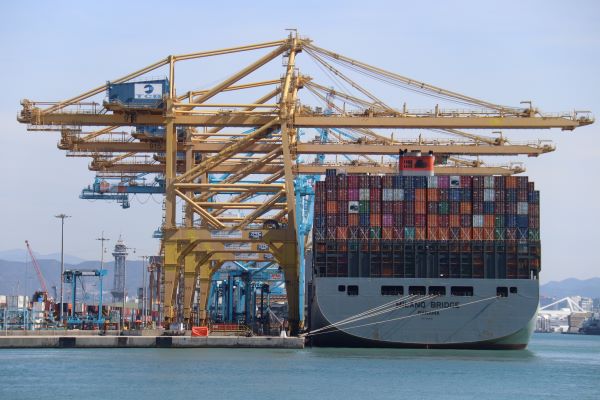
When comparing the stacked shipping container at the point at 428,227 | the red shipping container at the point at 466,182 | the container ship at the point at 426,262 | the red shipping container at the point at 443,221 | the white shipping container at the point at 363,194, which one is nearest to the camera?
the container ship at the point at 426,262

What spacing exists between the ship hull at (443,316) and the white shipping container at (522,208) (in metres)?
3.53

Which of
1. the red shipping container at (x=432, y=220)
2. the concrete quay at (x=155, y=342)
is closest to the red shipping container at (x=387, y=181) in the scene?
the red shipping container at (x=432, y=220)

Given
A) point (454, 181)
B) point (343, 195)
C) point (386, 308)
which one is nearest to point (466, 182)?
point (454, 181)

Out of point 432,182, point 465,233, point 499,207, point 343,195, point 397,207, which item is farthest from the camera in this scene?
point 343,195

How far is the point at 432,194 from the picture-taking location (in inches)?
2447

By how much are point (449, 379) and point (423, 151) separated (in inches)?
953

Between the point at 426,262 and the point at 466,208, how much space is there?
3.49 metres

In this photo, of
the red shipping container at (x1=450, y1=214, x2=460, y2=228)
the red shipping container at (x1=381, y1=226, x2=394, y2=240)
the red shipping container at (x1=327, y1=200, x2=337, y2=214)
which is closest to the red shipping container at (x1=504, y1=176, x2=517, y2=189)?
the red shipping container at (x1=450, y1=214, x2=460, y2=228)

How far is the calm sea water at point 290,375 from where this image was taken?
40.2 meters

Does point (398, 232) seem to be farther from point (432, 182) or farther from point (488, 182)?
point (488, 182)

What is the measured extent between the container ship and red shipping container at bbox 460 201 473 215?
49 millimetres

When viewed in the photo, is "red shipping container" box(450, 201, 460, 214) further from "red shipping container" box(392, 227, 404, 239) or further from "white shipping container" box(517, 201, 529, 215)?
"white shipping container" box(517, 201, 529, 215)

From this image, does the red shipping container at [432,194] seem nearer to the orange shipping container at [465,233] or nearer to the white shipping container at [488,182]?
the orange shipping container at [465,233]

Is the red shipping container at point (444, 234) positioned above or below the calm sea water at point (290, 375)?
above
